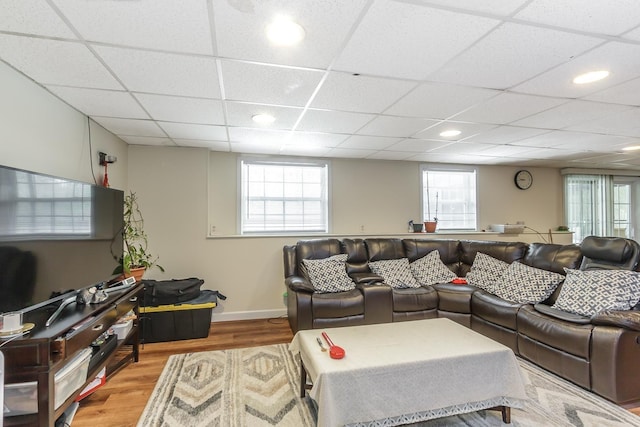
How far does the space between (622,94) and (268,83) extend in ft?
8.72

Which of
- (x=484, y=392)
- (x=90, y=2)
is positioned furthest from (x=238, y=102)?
(x=484, y=392)

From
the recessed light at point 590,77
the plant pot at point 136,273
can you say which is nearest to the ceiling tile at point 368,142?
the recessed light at point 590,77

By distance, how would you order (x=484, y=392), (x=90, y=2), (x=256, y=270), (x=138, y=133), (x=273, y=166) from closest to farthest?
(x=90, y=2), (x=484, y=392), (x=138, y=133), (x=256, y=270), (x=273, y=166)

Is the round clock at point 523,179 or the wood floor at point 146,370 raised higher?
the round clock at point 523,179

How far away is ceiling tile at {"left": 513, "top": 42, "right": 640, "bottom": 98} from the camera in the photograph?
65.4 inches

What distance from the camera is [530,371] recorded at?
248 cm

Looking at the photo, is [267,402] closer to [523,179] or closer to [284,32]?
[284,32]

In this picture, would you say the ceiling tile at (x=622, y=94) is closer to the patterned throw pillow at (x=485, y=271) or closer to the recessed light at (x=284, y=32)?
the patterned throw pillow at (x=485, y=271)

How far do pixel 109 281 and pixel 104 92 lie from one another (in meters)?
1.61

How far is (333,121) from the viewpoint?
2.83 m

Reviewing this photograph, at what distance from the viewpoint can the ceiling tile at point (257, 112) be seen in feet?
8.05

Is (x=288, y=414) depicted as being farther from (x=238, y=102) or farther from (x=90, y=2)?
(x=90, y=2)

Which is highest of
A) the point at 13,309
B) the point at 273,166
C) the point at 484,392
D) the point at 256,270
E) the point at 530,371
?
the point at 273,166

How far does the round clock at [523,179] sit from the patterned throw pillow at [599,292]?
10.1 feet
